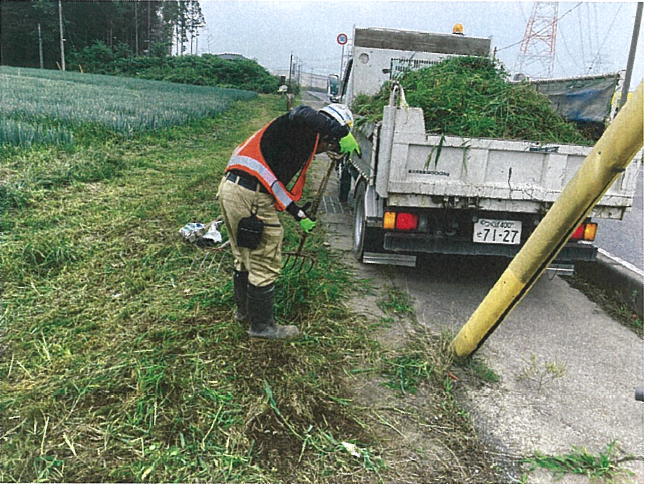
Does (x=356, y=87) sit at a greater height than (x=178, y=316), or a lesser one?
greater

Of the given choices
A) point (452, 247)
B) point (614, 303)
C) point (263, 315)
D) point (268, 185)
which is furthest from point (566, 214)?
point (614, 303)

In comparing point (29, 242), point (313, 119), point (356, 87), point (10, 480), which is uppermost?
point (356, 87)

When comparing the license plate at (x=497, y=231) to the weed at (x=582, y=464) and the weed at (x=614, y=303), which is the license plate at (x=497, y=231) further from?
the weed at (x=582, y=464)

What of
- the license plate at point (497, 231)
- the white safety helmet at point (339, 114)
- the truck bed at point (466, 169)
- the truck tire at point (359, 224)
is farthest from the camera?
the truck tire at point (359, 224)

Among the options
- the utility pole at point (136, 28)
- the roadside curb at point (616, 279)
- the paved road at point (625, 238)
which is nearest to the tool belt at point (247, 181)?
the roadside curb at point (616, 279)

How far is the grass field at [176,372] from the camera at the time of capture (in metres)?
2.34

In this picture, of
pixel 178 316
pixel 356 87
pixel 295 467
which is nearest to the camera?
pixel 295 467

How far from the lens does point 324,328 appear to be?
3688 millimetres

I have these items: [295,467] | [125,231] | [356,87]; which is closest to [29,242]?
[125,231]

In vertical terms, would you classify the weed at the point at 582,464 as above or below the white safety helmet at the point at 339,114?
below

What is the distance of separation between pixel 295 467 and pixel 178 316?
5.34 feet

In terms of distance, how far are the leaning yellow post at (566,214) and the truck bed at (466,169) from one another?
135 centimetres

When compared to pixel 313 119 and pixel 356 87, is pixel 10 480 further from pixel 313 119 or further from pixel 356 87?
pixel 356 87

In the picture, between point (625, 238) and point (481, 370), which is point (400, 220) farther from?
point (625, 238)
